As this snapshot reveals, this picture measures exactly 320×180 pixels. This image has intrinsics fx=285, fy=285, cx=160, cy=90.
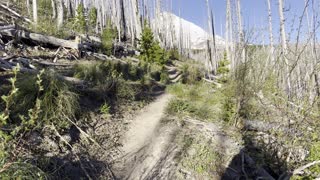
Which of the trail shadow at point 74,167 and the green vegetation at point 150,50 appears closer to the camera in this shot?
the trail shadow at point 74,167

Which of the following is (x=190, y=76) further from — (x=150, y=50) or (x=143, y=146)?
(x=143, y=146)

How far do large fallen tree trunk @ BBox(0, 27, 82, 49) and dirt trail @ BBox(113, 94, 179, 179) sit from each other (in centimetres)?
575

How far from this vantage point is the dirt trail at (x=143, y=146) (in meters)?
4.38

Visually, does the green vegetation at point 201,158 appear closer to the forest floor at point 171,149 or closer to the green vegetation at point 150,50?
the forest floor at point 171,149

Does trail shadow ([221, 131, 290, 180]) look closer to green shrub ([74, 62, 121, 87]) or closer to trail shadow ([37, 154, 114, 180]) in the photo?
trail shadow ([37, 154, 114, 180])

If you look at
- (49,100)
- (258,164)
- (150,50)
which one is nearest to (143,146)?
(49,100)

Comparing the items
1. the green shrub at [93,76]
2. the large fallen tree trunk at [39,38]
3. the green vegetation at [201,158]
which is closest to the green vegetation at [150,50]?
the large fallen tree trunk at [39,38]

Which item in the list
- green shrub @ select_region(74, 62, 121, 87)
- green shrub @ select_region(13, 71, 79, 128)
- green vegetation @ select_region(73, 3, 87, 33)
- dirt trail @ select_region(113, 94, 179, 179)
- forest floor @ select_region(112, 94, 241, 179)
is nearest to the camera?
dirt trail @ select_region(113, 94, 179, 179)

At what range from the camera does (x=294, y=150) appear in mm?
4707

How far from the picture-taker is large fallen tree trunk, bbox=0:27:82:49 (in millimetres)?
9836

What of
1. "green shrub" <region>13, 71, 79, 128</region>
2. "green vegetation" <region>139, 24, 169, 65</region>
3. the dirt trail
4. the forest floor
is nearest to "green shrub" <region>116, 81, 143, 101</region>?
the dirt trail

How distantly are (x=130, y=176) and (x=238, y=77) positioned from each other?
341 cm

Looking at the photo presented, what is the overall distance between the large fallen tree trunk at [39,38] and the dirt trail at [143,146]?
5748mm

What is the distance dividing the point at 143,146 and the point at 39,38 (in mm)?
7497
